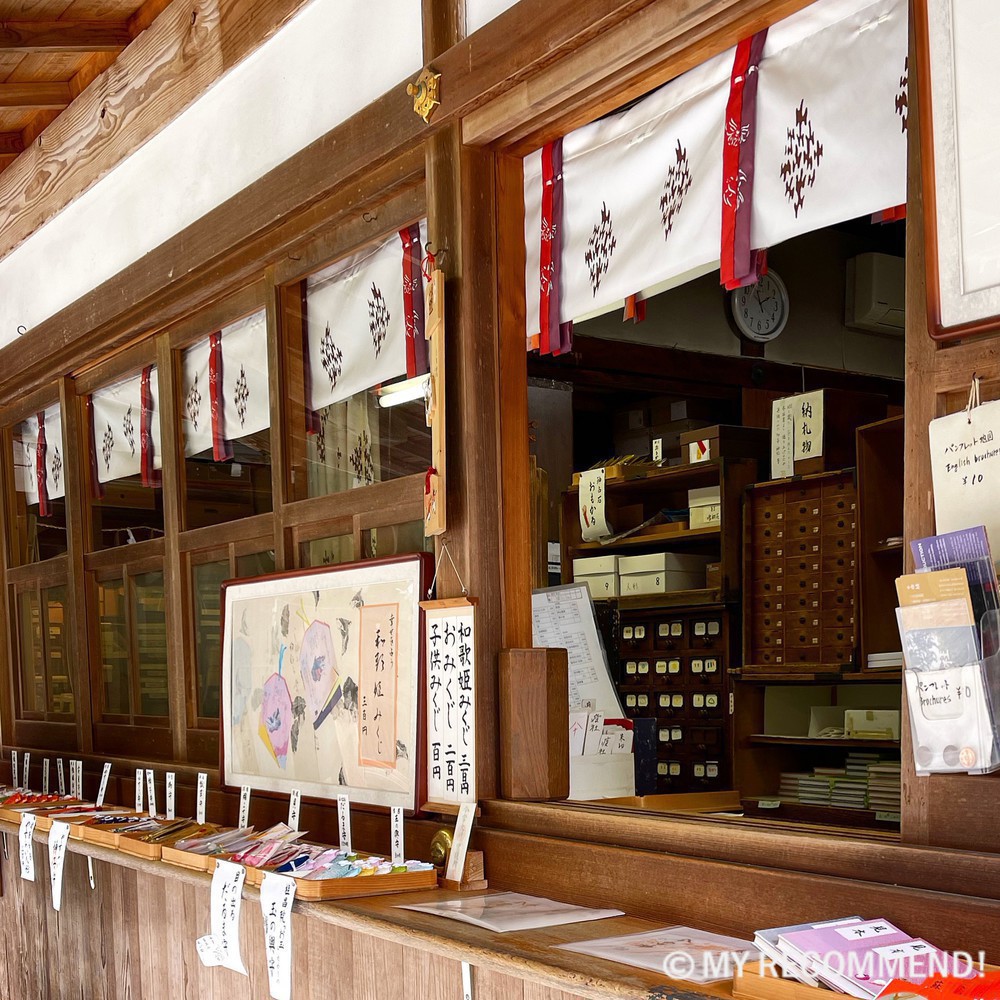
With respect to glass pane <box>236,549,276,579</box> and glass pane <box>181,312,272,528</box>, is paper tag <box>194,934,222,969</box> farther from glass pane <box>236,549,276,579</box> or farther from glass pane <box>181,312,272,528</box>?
glass pane <box>181,312,272,528</box>

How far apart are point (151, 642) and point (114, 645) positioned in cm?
47

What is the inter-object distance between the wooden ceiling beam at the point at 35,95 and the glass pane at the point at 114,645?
2.23 meters

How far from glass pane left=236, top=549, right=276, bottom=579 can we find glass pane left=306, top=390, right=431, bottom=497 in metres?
0.39

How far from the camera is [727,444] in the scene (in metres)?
7.76

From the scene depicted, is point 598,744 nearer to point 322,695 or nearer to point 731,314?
point 322,695

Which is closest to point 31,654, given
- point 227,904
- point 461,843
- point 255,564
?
point 255,564

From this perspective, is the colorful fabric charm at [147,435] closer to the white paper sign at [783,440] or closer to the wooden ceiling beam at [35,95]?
the wooden ceiling beam at [35,95]

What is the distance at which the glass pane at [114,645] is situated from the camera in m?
5.54

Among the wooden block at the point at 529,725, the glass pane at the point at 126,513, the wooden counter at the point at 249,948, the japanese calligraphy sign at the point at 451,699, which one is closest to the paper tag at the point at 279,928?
the wooden counter at the point at 249,948

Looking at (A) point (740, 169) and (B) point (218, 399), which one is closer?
(A) point (740, 169)

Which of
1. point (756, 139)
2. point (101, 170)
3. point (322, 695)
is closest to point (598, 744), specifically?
point (322, 695)

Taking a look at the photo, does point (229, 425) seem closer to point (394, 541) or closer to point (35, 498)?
point (394, 541)

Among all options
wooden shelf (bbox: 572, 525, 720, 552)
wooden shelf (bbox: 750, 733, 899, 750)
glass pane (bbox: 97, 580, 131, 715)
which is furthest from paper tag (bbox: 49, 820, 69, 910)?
wooden shelf (bbox: 572, 525, 720, 552)

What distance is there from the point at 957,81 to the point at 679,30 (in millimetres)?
716
